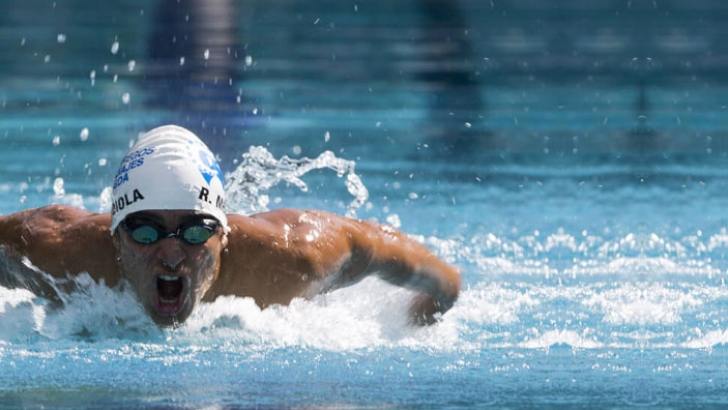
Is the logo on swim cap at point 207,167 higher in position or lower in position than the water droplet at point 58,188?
lower

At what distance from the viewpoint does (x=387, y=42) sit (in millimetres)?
10336

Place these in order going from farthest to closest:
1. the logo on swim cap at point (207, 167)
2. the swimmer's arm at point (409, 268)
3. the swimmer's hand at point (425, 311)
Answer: the swimmer's hand at point (425, 311), the swimmer's arm at point (409, 268), the logo on swim cap at point (207, 167)

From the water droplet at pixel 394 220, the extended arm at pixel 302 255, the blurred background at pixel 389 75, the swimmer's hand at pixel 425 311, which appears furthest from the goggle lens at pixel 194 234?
the blurred background at pixel 389 75

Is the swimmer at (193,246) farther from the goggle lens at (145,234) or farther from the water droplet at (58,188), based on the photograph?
the water droplet at (58,188)

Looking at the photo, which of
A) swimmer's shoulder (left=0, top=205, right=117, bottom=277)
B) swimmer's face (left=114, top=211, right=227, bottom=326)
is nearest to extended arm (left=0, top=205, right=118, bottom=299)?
swimmer's shoulder (left=0, top=205, right=117, bottom=277)

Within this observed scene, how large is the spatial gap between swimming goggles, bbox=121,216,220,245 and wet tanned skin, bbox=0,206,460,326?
2.2 inches

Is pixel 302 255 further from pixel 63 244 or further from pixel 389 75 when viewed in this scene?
pixel 389 75

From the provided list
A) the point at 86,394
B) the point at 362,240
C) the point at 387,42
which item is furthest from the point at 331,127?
the point at 86,394

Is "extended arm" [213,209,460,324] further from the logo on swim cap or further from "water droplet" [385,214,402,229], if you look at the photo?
"water droplet" [385,214,402,229]

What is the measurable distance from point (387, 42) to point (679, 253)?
498cm

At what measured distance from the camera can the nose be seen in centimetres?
370

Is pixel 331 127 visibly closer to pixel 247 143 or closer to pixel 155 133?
pixel 247 143

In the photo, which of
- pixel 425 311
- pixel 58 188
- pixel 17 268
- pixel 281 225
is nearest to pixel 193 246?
pixel 281 225

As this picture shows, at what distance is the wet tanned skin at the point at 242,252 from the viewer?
3896mm
